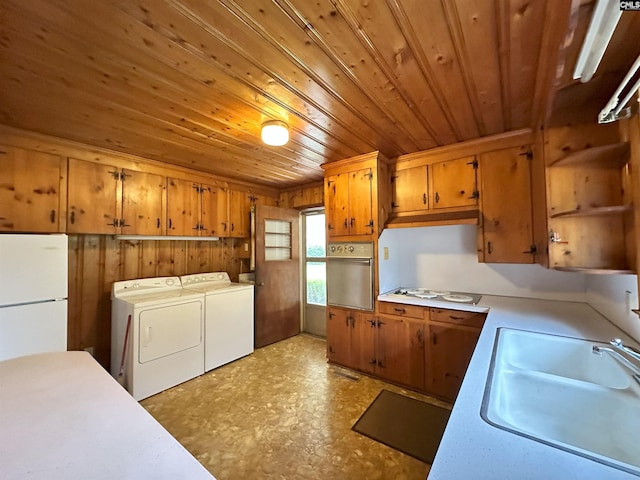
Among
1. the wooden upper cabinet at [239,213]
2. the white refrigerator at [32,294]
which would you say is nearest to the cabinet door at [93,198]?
the white refrigerator at [32,294]

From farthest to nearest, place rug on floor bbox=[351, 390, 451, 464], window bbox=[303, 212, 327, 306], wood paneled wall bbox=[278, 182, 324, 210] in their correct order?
1. window bbox=[303, 212, 327, 306]
2. wood paneled wall bbox=[278, 182, 324, 210]
3. rug on floor bbox=[351, 390, 451, 464]

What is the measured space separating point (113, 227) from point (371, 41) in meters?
2.95

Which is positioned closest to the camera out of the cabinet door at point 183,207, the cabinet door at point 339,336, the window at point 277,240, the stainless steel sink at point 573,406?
the stainless steel sink at point 573,406

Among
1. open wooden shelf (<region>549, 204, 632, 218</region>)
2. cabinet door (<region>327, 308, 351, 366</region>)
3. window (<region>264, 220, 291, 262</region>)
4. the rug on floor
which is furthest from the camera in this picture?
window (<region>264, 220, 291, 262</region>)

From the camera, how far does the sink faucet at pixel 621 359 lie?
1.08 meters

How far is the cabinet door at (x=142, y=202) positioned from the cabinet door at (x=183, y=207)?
11 cm

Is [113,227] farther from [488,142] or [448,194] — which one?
[488,142]

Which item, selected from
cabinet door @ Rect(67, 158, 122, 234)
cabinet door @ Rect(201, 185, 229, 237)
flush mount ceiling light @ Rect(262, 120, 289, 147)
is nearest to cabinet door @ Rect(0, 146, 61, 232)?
cabinet door @ Rect(67, 158, 122, 234)

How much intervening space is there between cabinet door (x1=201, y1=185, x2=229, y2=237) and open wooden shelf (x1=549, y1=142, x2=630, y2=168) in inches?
139

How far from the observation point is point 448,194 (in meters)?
2.68

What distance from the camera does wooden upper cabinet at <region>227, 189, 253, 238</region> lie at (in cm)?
384

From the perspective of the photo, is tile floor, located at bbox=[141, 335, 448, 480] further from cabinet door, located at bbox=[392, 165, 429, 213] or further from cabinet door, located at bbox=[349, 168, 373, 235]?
cabinet door, located at bbox=[392, 165, 429, 213]

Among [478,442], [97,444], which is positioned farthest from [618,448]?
[97,444]

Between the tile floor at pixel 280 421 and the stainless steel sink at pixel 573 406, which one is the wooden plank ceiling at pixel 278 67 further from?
the tile floor at pixel 280 421
